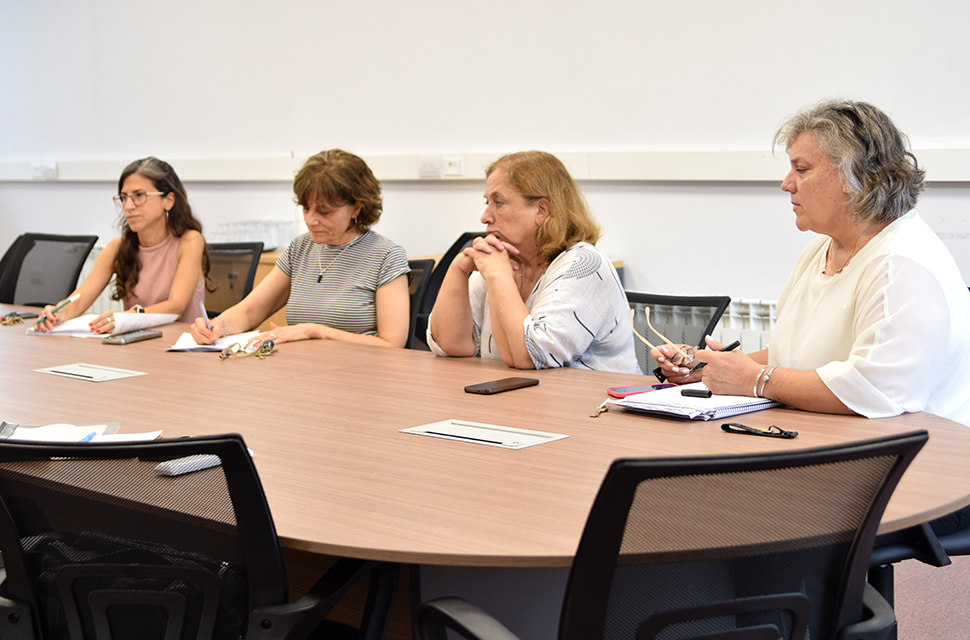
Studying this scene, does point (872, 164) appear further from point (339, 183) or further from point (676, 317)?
point (339, 183)

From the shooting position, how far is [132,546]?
1.15m

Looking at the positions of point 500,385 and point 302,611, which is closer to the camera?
point 302,611

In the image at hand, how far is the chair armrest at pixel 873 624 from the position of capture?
1.09 m

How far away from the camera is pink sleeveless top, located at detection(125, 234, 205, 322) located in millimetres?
3455

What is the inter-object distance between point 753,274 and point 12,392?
2830 millimetres

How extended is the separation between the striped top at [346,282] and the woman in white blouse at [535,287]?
1.68 feet

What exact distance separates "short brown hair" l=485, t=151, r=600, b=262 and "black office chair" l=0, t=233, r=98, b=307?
97.6 inches

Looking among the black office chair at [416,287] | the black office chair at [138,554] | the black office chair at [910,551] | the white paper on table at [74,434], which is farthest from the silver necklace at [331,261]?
the black office chair at [910,551]

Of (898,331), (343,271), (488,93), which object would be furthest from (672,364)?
(488,93)

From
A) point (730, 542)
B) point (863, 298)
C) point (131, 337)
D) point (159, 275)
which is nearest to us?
point (730, 542)

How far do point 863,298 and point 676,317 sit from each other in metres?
0.79

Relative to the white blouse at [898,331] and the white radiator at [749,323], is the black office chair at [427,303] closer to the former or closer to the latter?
the white radiator at [749,323]

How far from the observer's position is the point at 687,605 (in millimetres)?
994

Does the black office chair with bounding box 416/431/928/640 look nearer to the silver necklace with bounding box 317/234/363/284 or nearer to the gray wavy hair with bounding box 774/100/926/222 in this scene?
the gray wavy hair with bounding box 774/100/926/222
